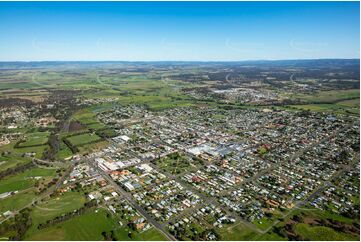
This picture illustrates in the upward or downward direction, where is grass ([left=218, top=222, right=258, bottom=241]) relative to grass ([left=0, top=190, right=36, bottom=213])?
upward

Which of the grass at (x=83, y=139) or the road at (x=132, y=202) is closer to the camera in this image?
the road at (x=132, y=202)

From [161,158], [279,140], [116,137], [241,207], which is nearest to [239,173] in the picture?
[241,207]

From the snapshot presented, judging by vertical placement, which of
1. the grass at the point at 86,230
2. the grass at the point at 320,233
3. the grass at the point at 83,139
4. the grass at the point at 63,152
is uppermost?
the grass at the point at 83,139

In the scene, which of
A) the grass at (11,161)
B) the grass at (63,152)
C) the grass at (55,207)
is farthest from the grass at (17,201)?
the grass at (63,152)

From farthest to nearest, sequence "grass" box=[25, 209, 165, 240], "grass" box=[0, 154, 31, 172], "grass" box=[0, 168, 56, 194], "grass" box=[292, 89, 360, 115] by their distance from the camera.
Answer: "grass" box=[292, 89, 360, 115] < "grass" box=[0, 154, 31, 172] < "grass" box=[0, 168, 56, 194] < "grass" box=[25, 209, 165, 240]

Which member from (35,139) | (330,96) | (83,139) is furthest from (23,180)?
(330,96)

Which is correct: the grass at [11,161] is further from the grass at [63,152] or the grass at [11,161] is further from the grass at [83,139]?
the grass at [83,139]

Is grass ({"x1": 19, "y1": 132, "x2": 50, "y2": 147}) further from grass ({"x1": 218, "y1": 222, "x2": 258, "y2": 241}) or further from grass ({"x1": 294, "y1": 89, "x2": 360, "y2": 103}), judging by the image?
grass ({"x1": 294, "y1": 89, "x2": 360, "y2": 103})

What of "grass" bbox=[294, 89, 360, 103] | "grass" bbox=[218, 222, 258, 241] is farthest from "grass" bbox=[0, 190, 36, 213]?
"grass" bbox=[294, 89, 360, 103]
